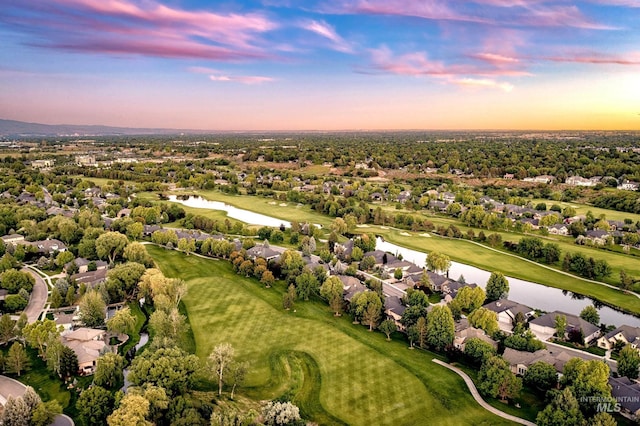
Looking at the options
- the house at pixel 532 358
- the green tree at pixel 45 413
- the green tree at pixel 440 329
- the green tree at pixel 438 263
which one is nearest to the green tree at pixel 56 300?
the green tree at pixel 45 413

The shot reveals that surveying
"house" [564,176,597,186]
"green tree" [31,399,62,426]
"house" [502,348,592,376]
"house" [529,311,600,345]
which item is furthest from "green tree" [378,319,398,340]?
"house" [564,176,597,186]

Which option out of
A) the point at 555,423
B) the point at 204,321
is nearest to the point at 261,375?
the point at 204,321

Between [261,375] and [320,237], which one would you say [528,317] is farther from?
[320,237]

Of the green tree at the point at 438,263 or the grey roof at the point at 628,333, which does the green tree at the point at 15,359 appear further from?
the grey roof at the point at 628,333

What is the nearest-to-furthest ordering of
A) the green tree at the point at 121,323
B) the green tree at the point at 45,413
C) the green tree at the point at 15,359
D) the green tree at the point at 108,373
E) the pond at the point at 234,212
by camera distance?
1. the green tree at the point at 45,413
2. the green tree at the point at 108,373
3. the green tree at the point at 15,359
4. the green tree at the point at 121,323
5. the pond at the point at 234,212

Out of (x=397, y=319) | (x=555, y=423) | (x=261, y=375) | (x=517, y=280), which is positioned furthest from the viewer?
(x=517, y=280)

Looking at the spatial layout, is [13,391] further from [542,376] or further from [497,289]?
[497,289]

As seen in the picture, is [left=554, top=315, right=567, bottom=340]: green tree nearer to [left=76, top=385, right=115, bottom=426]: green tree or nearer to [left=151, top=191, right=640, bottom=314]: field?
[left=151, top=191, right=640, bottom=314]: field
